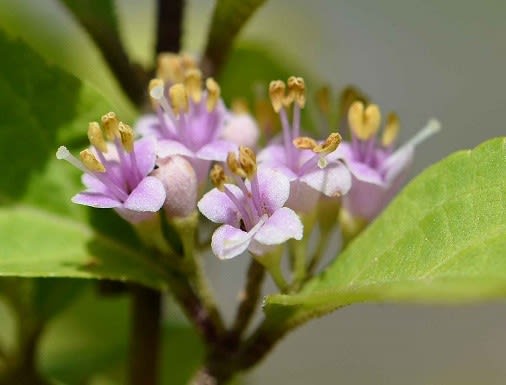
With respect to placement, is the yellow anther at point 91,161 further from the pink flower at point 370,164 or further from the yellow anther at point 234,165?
the pink flower at point 370,164

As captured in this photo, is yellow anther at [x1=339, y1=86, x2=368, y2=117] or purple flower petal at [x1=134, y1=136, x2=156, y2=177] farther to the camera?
yellow anther at [x1=339, y1=86, x2=368, y2=117]

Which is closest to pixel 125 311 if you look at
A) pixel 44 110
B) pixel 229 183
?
pixel 44 110

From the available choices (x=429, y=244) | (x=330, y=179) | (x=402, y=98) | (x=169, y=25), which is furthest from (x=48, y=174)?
(x=402, y=98)

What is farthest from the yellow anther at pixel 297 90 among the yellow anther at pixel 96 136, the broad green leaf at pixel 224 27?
the yellow anther at pixel 96 136

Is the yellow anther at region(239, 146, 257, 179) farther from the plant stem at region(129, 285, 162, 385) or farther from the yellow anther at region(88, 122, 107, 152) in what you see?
the plant stem at region(129, 285, 162, 385)

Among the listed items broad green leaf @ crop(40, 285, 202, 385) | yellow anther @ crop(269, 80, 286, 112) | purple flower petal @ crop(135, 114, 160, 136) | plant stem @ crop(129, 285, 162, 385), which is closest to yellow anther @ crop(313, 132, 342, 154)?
yellow anther @ crop(269, 80, 286, 112)

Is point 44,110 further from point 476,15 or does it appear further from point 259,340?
point 476,15
